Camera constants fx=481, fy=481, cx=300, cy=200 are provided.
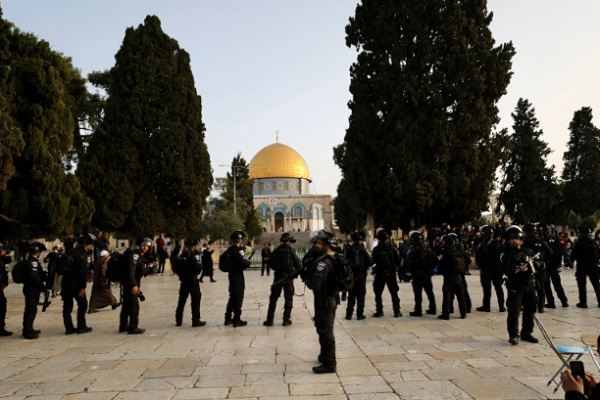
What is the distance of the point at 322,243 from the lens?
571cm

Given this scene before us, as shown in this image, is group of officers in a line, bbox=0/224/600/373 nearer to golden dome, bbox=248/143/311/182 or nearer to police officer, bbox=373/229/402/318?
police officer, bbox=373/229/402/318

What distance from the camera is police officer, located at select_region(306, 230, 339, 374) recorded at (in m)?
5.24

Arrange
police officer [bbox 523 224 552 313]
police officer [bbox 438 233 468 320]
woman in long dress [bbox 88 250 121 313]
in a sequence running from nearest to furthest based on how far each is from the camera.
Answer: police officer [bbox 523 224 552 313]
police officer [bbox 438 233 468 320]
woman in long dress [bbox 88 250 121 313]

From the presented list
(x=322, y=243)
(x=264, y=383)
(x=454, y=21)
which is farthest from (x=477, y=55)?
(x=264, y=383)

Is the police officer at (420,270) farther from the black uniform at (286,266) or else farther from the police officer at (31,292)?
the police officer at (31,292)

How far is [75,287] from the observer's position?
785 cm

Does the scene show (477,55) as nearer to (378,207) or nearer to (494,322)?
(378,207)

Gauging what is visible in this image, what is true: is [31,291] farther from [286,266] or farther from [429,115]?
[429,115]

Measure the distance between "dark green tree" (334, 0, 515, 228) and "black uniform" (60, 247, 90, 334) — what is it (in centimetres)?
1647

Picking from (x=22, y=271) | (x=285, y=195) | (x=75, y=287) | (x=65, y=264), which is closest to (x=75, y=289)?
(x=75, y=287)

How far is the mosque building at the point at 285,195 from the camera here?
3012 inches

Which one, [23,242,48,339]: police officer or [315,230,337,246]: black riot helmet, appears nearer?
[315,230,337,246]: black riot helmet

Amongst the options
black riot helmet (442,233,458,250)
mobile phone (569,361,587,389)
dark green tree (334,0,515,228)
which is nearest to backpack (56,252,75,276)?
black riot helmet (442,233,458,250)

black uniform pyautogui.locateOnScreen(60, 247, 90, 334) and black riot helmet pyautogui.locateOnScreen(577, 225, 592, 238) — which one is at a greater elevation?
black riot helmet pyautogui.locateOnScreen(577, 225, 592, 238)
